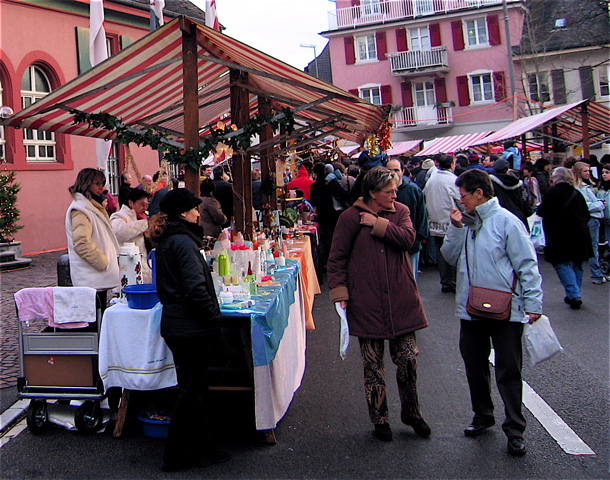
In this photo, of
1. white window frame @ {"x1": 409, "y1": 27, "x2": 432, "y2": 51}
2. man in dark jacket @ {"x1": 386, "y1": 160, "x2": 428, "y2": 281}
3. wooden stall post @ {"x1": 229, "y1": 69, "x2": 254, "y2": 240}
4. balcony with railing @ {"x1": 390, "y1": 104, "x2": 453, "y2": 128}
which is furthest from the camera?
white window frame @ {"x1": 409, "y1": 27, "x2": 432, "y2": 51}

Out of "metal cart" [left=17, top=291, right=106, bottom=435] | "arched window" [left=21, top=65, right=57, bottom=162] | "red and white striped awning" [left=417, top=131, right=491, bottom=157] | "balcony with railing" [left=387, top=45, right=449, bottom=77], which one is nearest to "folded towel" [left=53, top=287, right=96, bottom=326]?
"metal cart" [left=17, top=291, right=106, bottom=435]

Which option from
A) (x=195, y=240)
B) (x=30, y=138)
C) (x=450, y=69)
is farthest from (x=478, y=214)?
(x=450, y=69)

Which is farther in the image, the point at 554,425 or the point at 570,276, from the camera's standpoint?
the point at 570,276

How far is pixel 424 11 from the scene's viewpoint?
4300cm

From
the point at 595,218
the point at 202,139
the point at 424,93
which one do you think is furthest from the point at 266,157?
the point at 424,93

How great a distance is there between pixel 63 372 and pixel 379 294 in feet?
8.09

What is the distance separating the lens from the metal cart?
4.89m

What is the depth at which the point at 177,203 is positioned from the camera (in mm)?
4281

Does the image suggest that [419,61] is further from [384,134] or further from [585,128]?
[384,134]

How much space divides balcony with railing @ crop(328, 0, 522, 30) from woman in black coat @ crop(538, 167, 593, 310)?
1414 inches

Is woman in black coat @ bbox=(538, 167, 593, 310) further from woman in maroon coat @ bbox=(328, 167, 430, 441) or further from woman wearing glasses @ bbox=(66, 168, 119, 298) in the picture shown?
woman wearing glasses @ bbox=(66, 168, 119, 298)

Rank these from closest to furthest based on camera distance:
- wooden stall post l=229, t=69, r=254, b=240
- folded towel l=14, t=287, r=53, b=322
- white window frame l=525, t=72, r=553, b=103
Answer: folded towel l=14, t=287, r=53, b=322 → wooden stall post l=229, t=69, r=254, b=240 → white window frame l=525, t=72, r=553, b=103

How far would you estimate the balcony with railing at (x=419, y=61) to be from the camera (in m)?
41.8

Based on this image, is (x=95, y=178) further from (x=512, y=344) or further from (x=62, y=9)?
(x=62, y=9)
